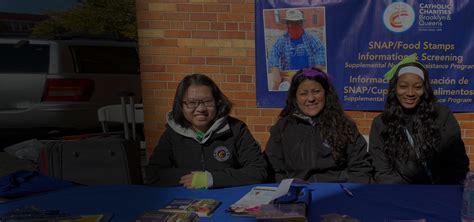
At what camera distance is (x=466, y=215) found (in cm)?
180

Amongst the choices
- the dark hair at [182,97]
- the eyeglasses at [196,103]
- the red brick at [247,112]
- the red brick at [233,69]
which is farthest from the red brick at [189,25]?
the eyeglasses at [196,103]

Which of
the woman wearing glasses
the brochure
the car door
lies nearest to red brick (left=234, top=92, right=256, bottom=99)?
the woman wearing glasses

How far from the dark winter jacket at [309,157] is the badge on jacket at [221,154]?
0.31 m

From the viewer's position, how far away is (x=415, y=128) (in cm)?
281

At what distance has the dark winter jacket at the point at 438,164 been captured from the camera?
2775mm

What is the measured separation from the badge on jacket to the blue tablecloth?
0.41 meters

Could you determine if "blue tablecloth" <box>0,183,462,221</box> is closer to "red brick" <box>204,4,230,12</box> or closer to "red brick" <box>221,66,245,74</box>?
"red brick" <box>221,66,245,74</box>

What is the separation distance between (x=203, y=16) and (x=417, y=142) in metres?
2.15

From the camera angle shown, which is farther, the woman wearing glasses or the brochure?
the woman wearing glasses

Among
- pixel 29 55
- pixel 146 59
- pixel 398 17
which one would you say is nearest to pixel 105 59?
pixel 29 55

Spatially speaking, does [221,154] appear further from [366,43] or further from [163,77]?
[366,43]

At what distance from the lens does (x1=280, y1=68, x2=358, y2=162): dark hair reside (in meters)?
2.68

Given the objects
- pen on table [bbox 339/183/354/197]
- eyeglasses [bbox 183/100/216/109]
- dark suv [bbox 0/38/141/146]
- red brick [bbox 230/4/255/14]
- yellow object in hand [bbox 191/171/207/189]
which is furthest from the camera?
dark suv [bbox 0/38/141/146]

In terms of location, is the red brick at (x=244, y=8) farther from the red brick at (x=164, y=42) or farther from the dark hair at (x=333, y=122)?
the dark hair at (x=333, y=122)
